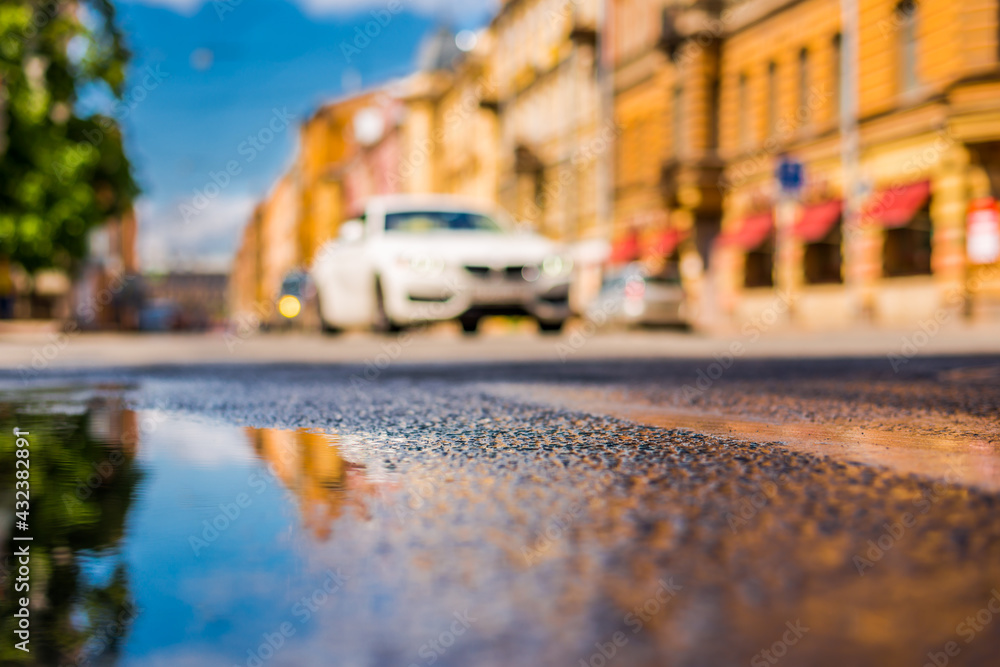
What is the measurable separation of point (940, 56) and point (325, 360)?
16.2m

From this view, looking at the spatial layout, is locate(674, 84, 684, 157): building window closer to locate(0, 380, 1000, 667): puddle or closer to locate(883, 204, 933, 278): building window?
locate(883, 204, 933, 278): building window

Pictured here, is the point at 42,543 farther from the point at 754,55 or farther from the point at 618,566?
the point at 754,55

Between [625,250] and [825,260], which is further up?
[625,250]

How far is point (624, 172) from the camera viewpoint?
3931 centimetres

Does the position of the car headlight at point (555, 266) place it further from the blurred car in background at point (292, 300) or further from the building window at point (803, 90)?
the building window at point (803, 90)

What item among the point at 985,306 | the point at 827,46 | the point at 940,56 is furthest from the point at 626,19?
the point at 985,306

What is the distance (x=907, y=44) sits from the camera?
2302cm

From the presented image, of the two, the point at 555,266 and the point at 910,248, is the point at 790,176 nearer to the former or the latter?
the point at 910,248

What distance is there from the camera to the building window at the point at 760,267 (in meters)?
29.2

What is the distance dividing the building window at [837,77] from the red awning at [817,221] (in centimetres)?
190

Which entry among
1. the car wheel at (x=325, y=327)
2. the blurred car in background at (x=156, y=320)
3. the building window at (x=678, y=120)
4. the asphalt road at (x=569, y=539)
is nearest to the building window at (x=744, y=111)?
the building window at (x=678, y=120)

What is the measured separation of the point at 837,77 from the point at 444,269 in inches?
639

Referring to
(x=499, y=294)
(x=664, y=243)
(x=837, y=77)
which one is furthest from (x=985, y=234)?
(x=664, y=243)

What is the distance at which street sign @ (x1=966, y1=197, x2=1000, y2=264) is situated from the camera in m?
19.4
